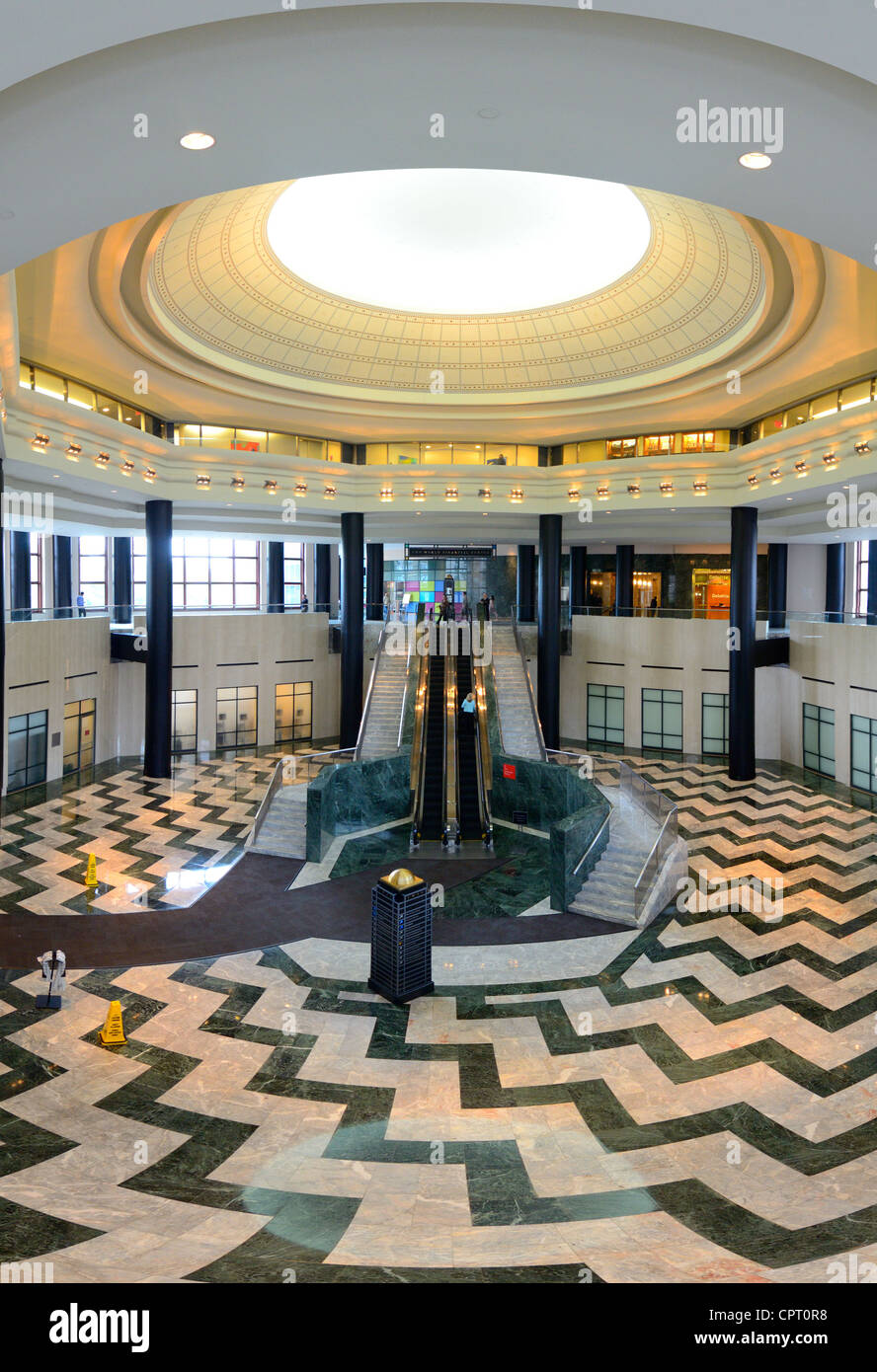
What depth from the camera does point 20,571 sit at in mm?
22688

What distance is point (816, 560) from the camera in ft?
94.7

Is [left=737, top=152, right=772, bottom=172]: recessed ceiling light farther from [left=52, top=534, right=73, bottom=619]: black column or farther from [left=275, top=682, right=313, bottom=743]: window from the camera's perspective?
[left=52, top=534, right=73, bottom=619]: black column

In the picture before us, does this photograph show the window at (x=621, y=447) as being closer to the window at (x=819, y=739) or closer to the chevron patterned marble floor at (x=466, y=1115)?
the window at (x=819, y=739)

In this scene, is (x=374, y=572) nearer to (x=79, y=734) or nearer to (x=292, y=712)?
(x=292, y=712)

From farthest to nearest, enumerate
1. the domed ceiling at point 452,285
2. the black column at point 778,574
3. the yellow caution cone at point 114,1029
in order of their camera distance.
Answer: the black column at point 778,574 → the domed ceiling at point 452,285 → the yellow caution cone at point 114,1029

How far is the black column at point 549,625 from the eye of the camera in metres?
24.7

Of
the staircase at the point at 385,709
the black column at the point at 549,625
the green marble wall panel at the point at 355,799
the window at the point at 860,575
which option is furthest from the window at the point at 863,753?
the staircase at the point at 385,709

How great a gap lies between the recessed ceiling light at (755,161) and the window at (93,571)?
28380mm

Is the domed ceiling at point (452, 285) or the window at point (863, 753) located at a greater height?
the domed ceiling at point (452, 285)

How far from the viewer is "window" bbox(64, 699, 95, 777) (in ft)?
70.3

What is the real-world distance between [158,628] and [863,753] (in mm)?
18735

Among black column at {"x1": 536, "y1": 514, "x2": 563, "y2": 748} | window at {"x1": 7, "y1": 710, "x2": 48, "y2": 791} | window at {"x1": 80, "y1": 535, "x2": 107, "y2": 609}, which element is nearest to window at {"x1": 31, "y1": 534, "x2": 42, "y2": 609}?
window at {"x1": 80, "y1": 535, "x2": 107, "y2": 609}

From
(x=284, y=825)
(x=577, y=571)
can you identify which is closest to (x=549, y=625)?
(x=577, y=571)

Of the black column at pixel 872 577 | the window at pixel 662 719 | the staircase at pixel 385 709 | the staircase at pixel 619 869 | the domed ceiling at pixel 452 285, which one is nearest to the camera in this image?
the staircase at pixel 619 869
